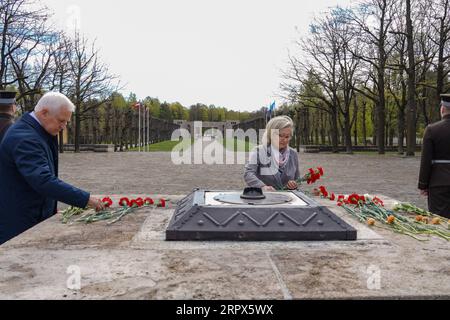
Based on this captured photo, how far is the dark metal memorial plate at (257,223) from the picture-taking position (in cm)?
298

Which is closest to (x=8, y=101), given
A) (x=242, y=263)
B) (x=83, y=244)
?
(x=83, y=244)

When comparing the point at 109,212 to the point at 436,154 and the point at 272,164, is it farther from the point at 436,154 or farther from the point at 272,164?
the point at 436,154

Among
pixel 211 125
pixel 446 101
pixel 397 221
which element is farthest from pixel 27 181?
pixel 211 125

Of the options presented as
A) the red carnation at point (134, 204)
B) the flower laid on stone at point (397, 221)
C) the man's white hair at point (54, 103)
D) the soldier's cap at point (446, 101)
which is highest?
the soldier's cap at point (446, 101)

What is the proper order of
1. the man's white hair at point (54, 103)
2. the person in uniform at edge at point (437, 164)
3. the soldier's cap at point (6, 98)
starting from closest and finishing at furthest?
1. the man's white hair at point (54, 103)
2. the person in uniform at edge at point (437, 164)
3. the soldier's cap at point (6, 98)

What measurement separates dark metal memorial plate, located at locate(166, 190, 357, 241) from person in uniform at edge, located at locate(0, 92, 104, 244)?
2.80 feet

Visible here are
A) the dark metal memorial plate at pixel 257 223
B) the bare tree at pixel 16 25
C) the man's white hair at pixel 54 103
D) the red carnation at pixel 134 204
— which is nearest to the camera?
the dark metal memorial plate at pixel 257 223

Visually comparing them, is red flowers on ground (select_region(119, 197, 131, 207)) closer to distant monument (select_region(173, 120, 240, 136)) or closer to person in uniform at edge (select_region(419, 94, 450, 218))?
person in uniform at edge (select_region(419, 94, 450, 218))

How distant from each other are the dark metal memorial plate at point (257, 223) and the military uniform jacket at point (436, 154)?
2395mm

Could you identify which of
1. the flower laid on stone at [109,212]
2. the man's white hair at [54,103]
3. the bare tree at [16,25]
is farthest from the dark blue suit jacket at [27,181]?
the bare tree at [16,25]

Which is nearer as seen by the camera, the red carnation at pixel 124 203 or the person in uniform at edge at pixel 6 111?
the red carnation at pixel 124 203

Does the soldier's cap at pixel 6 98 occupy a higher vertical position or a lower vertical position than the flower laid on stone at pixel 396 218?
higher

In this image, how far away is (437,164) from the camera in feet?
16.6

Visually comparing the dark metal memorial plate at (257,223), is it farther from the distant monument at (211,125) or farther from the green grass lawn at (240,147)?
the distant monument at (211,125)
